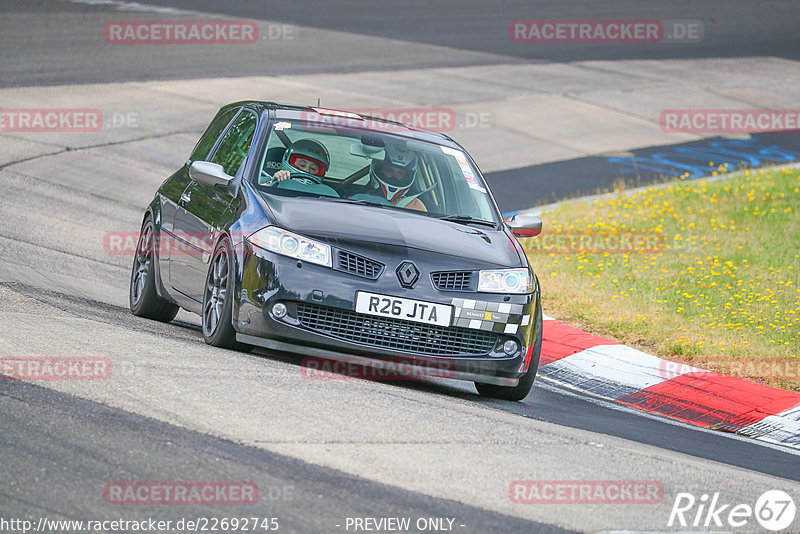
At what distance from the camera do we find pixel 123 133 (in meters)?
18.5

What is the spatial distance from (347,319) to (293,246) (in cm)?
54

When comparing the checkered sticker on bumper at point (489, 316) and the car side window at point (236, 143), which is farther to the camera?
the car side window at point (236, 143)

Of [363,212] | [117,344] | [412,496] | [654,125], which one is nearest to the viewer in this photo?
[412,496]

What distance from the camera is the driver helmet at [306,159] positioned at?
8.53 meters

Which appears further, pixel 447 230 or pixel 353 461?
pixel 447 230

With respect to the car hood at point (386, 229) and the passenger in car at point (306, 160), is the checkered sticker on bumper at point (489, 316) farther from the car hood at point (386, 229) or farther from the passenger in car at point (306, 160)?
the passenger in car at point (306, 160)

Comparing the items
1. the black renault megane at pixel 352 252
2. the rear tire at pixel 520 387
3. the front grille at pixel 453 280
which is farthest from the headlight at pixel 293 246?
the rear tire at pixel 520 387

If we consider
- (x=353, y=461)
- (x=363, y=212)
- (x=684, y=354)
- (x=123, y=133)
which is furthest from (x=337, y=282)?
(x=123, y=133)

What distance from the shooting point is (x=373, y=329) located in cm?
745

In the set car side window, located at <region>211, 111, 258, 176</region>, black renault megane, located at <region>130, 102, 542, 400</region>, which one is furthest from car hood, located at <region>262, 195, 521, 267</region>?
car side window, located at <region>211, 111, 258, 176</region>

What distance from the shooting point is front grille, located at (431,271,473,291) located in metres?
7.54

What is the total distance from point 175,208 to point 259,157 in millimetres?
993

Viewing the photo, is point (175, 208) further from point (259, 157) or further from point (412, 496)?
point (412, 496)

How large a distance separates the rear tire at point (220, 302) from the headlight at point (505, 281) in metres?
1.54
